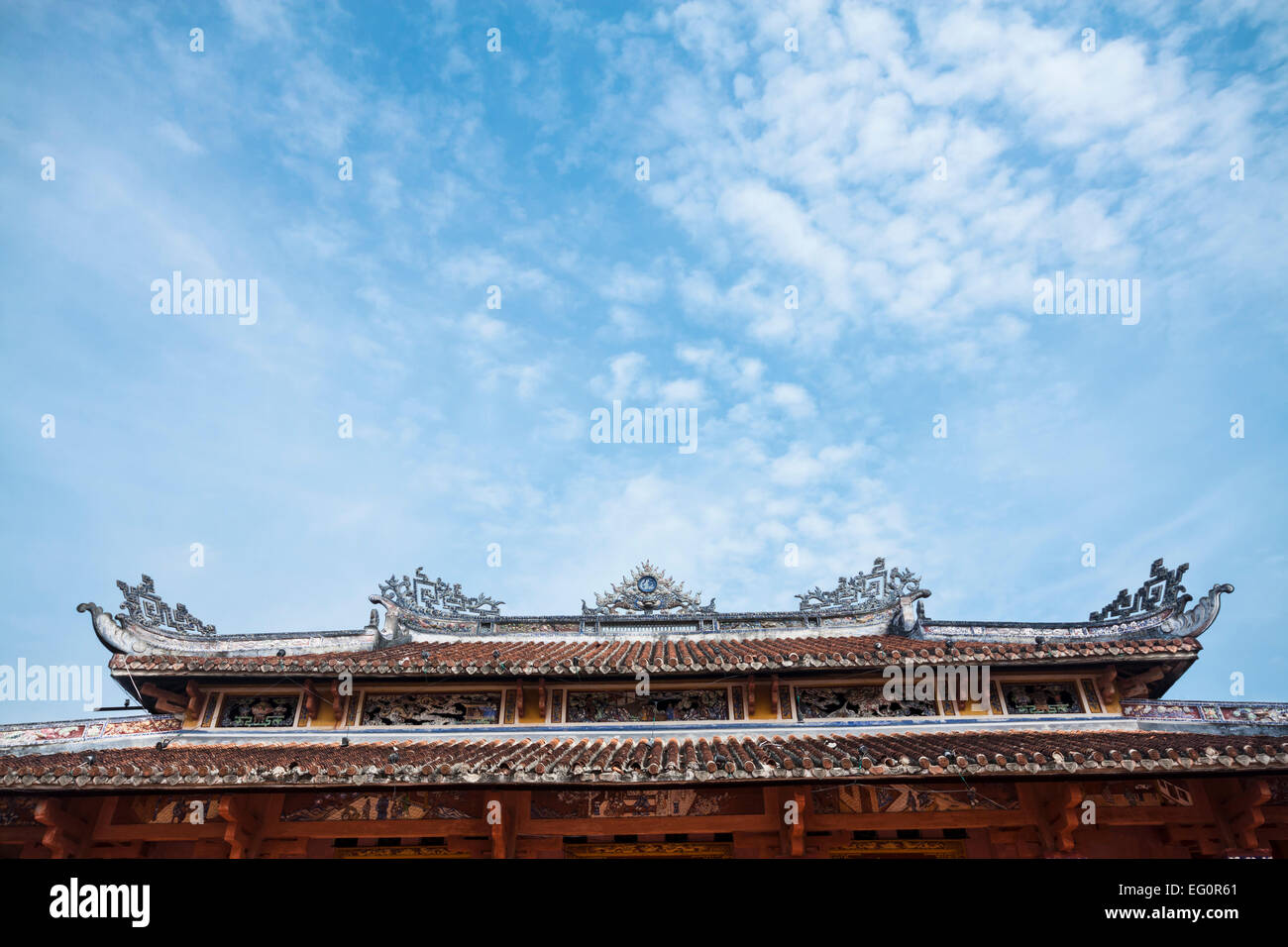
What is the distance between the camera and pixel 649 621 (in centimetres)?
1380

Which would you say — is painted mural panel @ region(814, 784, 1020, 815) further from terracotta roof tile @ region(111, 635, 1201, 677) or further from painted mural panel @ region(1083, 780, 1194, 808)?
terracotta roof tile @ region(111, 635, 1201, 677)

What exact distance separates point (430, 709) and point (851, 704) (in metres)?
5.87

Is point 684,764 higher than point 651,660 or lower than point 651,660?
lower

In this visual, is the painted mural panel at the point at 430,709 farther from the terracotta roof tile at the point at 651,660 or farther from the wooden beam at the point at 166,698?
the wooden beam at the point at 166,698

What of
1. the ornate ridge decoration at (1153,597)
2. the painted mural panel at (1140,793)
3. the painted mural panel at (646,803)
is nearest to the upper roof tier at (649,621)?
the ornate ridge decoration at (1153,597)

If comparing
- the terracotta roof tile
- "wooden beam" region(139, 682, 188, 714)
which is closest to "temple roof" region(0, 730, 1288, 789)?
the terracotta roof tile

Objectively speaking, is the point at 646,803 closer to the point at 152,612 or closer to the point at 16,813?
the point at 16,813

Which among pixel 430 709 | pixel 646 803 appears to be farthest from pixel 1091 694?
pixel 430 709

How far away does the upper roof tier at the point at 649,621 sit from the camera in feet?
33.5

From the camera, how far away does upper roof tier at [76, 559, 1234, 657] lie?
10211 millimetres

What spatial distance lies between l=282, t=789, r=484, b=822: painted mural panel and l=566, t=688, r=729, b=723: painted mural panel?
7.80ft
